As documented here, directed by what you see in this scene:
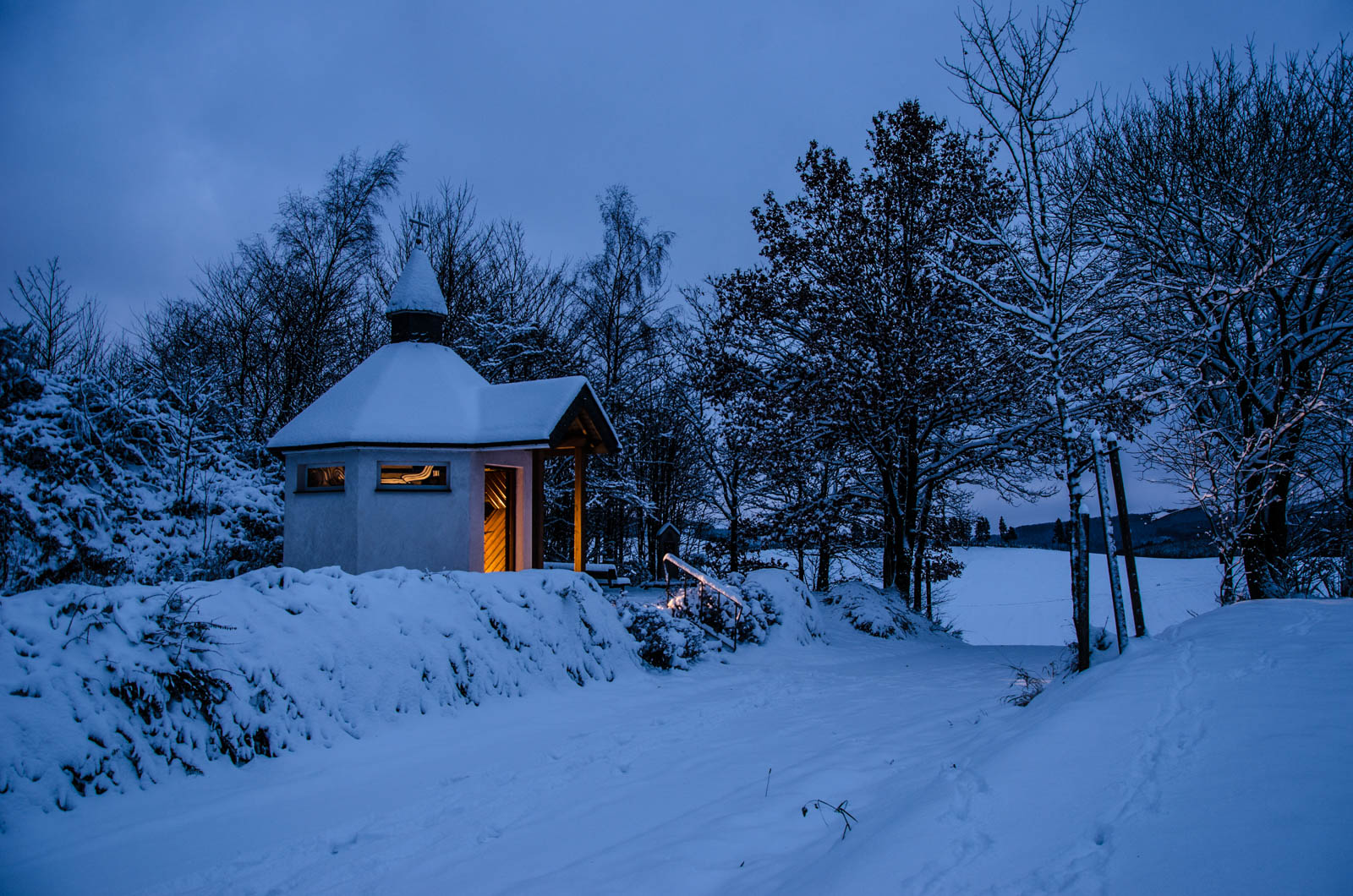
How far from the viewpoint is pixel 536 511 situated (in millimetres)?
13984

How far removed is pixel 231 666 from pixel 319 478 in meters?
9.22

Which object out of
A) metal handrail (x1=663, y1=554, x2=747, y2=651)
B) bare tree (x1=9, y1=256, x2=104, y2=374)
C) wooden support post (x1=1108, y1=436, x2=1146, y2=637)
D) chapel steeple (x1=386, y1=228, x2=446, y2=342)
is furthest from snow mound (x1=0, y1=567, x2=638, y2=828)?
bare tree (x1=9, y1=256, x2=104, y2=374)

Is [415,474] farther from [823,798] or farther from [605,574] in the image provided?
[823,798]

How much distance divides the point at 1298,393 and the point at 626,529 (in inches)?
851

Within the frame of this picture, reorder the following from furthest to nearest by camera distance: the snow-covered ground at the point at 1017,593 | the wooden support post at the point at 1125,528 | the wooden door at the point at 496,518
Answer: the snow-covered ground at the point at 1017,593, the wooden door at the point at 496,518, the wooden support post at the point at 1125,528

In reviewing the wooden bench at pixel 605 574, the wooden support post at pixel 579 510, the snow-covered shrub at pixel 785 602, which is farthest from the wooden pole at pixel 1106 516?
the wooden bench at pixel 605 574

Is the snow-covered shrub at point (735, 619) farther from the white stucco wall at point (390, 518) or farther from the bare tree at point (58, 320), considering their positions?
the bare tree at point (58, 320)

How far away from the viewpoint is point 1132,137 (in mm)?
11867

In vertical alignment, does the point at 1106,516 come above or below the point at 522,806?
above

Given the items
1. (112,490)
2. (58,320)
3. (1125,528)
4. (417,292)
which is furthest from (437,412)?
(58,320)

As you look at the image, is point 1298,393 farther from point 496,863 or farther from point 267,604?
point 267,604

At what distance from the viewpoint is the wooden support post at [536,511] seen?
13.9m

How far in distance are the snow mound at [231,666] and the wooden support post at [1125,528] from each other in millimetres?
5818

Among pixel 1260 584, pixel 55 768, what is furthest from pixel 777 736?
pixel 1260 584
